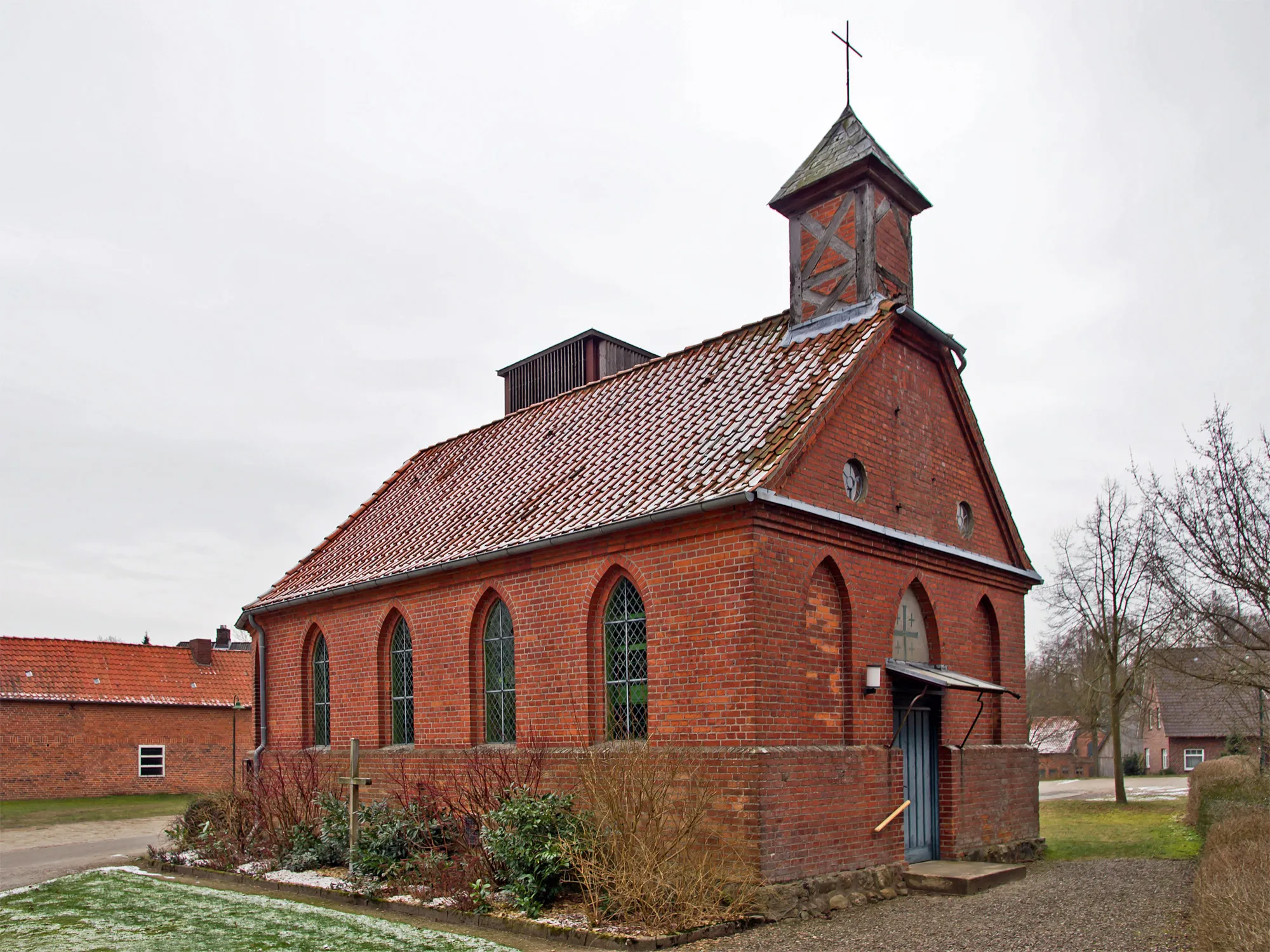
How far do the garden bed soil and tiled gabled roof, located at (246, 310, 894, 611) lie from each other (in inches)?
173

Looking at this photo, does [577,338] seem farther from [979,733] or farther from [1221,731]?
[1221,731]

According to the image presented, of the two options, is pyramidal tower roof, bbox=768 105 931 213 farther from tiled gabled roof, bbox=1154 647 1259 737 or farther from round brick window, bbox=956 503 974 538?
tiled gabled roof, bbox=1154 647 1259 737

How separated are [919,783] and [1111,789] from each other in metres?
28.5

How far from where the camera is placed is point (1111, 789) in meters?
38.8

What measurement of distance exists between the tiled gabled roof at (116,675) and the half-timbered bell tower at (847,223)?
27.1 meters

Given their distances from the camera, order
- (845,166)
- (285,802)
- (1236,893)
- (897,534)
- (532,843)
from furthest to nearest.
Result: (285,802)
(845,166)
(897,534)
(532,843)
(1236,893)

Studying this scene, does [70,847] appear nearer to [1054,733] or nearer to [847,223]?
[847,223]

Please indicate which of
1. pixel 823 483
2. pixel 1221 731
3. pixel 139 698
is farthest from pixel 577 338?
pixel 1221 731

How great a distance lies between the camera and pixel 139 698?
37219mm

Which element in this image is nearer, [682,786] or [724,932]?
[724,932]

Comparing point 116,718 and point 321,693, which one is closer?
point 321,693

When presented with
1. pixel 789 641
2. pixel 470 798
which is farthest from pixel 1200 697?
pixel 470 798

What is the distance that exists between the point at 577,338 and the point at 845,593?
33.2ft

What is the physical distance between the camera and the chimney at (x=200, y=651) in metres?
40.8
